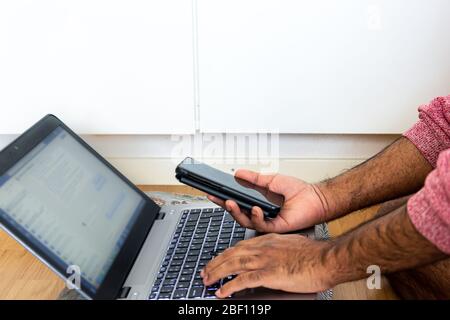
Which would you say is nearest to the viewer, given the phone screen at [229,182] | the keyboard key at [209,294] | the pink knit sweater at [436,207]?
the pink knit sweater at [436,207]

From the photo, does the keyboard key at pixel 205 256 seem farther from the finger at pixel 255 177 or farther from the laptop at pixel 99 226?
the finger at pixel 255 177

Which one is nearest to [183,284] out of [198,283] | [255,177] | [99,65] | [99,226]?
[198,283]

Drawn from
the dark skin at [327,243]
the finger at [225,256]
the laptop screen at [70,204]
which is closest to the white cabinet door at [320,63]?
the dark skin at [327,243]

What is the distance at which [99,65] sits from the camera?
94 cm

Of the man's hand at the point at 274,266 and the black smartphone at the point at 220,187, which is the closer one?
the man's hand at the point at 274,266

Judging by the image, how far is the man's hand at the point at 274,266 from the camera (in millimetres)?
601

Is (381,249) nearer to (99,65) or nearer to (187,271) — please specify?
(187,271)

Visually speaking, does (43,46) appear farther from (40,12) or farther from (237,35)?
(237,35)

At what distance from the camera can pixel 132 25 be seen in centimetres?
91

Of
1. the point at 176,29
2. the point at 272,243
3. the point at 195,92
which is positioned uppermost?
the point at 176,29

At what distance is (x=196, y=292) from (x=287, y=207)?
0.22 m

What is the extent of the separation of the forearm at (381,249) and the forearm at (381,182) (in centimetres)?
19
